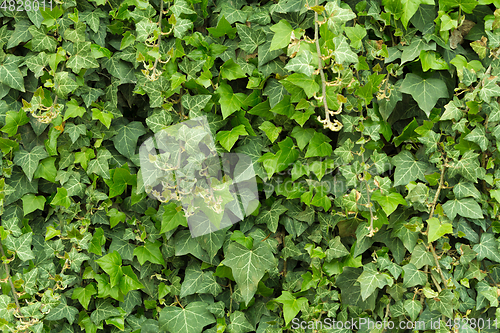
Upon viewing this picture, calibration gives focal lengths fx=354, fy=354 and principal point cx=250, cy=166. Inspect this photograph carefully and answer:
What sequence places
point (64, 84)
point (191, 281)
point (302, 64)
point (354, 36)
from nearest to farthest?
point (302, 64) < point (354, 36) < point (64, 84) < point (191, 281)

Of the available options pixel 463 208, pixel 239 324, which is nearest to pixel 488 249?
pixel 463 208

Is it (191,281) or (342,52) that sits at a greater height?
(342,52)

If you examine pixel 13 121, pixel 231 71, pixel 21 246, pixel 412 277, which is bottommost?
pixel 412 277

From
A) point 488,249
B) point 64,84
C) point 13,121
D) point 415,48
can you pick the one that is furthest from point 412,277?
point 13,121

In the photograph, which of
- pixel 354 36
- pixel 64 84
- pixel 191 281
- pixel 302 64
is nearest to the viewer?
pixel 302 64

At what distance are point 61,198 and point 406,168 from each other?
1.52 meters

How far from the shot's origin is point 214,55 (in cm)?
156

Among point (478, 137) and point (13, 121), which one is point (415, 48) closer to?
point (478, 137)

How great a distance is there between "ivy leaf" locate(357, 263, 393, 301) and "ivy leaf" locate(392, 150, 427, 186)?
0.38m

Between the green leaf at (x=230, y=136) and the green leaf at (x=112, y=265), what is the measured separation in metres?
0.72

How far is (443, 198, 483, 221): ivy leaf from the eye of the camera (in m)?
1.42

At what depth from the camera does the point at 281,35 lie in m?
1.44

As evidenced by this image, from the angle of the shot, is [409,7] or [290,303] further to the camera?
[290,303]

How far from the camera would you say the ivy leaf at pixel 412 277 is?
4.80 feet
